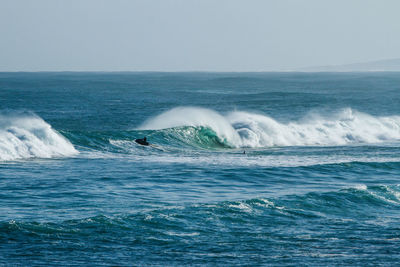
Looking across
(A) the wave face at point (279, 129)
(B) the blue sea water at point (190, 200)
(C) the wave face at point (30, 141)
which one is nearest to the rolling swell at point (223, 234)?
(B) the blue sea water at point (190, 200)

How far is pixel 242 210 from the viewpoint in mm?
21344

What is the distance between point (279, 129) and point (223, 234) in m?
32.6

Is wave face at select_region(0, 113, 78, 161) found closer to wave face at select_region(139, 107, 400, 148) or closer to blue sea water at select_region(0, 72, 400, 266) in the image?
blue sea water at select_region(0, 72, 400, 266)

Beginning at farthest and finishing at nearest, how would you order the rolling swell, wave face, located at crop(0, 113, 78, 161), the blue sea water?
wave face, located at crop(0, 113, 78, 161)
the blue sea water
the rolling swell

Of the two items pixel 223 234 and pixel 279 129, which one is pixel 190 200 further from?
pixel 279 129

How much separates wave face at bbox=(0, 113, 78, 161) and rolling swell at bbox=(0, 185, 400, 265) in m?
15.4

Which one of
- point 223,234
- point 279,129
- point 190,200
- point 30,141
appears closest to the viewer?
point 223,234

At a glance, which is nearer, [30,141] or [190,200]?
[190,200]

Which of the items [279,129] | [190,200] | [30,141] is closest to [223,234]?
[190,200]

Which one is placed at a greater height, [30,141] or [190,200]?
[30,141]

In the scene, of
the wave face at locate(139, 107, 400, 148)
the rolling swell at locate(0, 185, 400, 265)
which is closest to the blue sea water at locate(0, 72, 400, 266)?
the rolling swell at locate(0, 185, 400, 265)

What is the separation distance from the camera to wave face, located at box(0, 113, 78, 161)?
3406cm

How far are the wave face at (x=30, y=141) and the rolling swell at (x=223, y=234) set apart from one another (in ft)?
50.4

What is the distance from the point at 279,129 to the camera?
50688mm
